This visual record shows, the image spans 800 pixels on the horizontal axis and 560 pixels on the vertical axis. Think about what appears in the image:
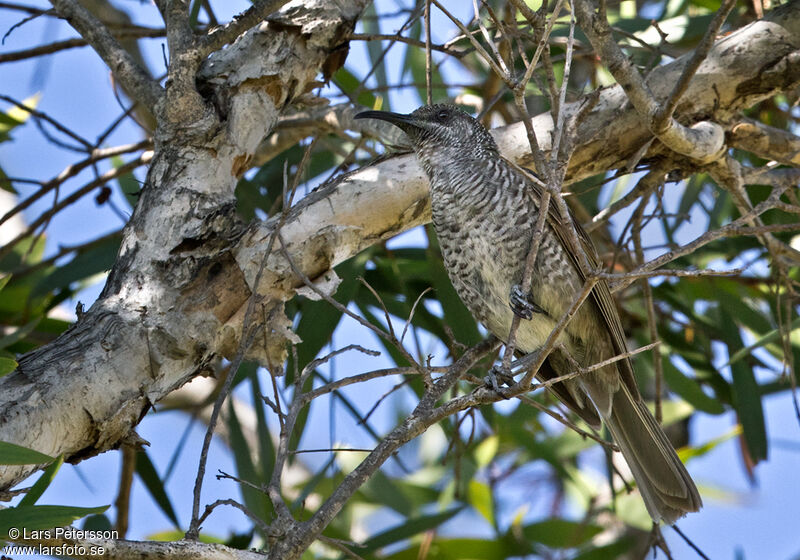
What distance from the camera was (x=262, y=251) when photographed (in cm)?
228

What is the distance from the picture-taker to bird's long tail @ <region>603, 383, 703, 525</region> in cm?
255

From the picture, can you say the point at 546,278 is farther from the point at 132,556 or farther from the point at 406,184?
the point at 132,556

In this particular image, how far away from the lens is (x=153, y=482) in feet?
11.3

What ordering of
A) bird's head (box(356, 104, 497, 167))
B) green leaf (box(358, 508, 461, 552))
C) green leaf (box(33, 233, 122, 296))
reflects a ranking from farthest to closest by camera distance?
green leaf (box(358, 508, 461, 552)), green leaf (box(33, 233, 122, 296)), bird's head (box(356, 104, 497, 167))

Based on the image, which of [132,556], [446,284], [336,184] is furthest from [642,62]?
[132,556]

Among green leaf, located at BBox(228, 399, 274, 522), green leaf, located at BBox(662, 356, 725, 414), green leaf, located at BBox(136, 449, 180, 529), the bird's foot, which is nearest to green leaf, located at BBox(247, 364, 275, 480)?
green leaf, located at BBox(228, 399, 274, 522)

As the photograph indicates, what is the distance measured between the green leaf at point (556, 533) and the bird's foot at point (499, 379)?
2166 mm

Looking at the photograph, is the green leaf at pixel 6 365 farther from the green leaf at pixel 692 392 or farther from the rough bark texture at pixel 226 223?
the green leaf at pixel 692 392

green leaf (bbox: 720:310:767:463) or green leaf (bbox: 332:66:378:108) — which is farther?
green leaf (bbox: 332:66:378:108)

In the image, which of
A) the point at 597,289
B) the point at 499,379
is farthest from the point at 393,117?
the point at 499,379

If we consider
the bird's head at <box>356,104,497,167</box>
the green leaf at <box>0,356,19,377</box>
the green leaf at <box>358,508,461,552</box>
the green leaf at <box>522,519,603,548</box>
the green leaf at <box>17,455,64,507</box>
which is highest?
the bird's head at <box>356,104,497,167</box>

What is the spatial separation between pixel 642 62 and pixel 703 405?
1489 millimetres

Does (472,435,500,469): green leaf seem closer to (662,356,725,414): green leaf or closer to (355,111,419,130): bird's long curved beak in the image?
(662,356,725,414): green leaf

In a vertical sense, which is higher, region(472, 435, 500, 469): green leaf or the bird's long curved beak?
the bird's long curved beak
